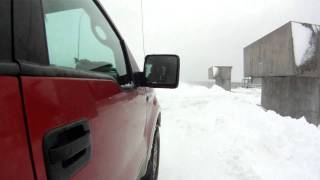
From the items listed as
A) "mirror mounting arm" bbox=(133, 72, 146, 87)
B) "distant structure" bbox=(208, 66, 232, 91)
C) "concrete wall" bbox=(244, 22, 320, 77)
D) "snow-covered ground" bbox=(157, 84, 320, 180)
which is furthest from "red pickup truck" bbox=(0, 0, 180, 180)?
"distant structure" bbox=(208, 66, 232, 91)

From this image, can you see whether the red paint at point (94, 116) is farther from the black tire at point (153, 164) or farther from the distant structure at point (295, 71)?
the distant structure at point (295, 71)

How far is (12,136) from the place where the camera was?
905mm

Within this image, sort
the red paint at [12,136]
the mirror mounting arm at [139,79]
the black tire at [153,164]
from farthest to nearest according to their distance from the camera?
the black tire at [153,164]
the mirror mounting arm at [139,79]
the red paint at [12,136]

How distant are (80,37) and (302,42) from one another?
10.7 meters

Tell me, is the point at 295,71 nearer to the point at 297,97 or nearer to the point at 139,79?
the point at 297,97

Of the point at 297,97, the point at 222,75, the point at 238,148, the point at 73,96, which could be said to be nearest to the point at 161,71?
the point at 73,96

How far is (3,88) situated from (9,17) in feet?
0.75

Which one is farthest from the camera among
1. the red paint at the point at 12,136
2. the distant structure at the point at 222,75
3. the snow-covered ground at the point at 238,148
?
the distant structure at the point at 222,75

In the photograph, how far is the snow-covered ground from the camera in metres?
5.39

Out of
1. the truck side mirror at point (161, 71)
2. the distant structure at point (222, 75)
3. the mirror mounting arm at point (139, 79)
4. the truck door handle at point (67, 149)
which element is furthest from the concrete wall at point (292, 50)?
the distant structure at point (222, 75)

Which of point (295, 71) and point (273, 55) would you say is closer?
point (295, 71)

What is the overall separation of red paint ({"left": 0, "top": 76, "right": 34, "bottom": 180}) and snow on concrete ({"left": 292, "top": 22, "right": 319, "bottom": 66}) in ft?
37.2

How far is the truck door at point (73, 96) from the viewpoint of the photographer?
41.4 inches

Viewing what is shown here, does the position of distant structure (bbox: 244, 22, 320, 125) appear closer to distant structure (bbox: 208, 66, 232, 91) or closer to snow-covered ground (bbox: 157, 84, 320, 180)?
snow-covered ground (bbox: 157, 84, 320, 180)
